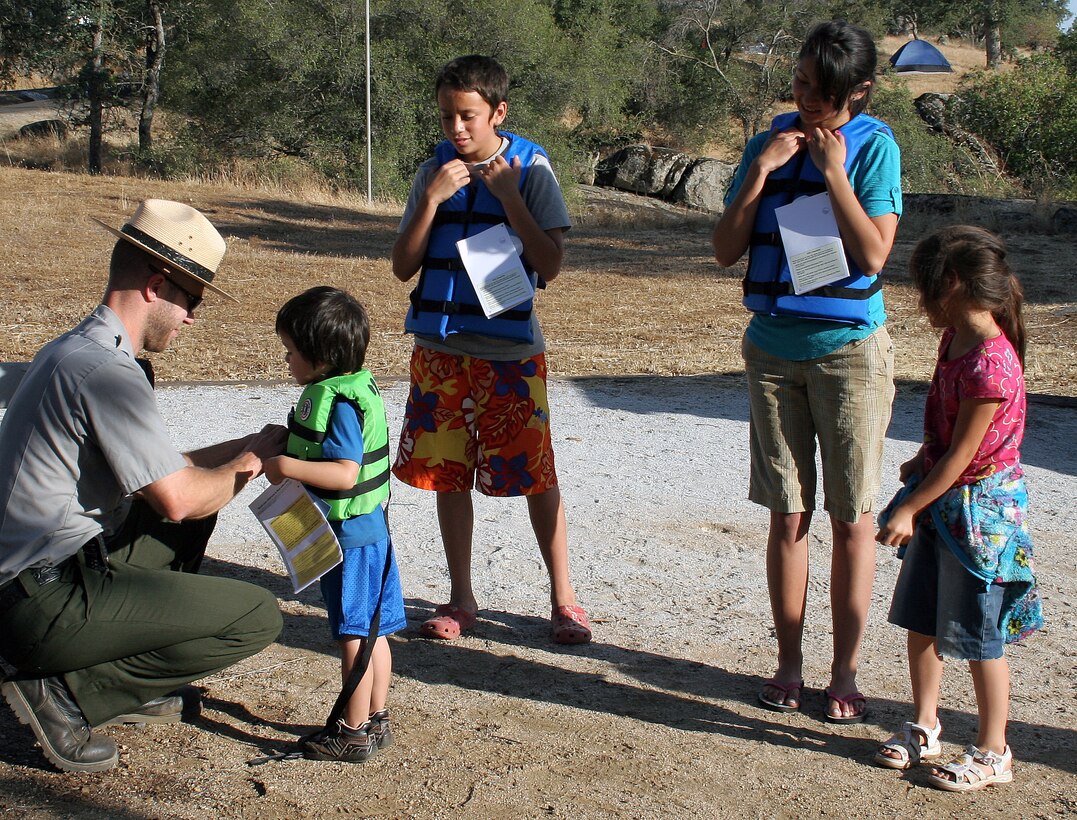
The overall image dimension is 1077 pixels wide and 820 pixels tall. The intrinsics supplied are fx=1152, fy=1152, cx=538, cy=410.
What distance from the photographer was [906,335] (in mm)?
10156

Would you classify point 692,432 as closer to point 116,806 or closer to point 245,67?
point 116,806

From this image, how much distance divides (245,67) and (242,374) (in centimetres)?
2092

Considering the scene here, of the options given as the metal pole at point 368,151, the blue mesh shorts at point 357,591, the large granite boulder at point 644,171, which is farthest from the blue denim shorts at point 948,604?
the large granite boulder at point 644,171

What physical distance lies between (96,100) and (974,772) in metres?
27.4

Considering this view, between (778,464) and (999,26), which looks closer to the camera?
(778,464)

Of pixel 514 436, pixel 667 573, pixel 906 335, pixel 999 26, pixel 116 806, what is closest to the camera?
pixel 116 806

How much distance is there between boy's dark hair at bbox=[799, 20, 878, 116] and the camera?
315 cm

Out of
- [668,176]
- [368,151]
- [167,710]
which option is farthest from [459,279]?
[668,176]

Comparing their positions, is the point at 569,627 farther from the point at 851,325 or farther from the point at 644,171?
the point at 644,171

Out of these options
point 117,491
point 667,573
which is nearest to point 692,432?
point 667,573

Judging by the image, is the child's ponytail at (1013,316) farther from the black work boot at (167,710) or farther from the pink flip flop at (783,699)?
the black work boot at (167,710)

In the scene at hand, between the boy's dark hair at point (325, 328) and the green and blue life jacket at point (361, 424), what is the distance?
59 millimetres

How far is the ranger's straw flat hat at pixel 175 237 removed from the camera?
2.94 meters

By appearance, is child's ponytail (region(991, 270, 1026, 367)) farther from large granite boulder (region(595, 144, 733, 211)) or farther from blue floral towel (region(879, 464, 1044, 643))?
large granite boulder (region(595, 144, 733, 211))
